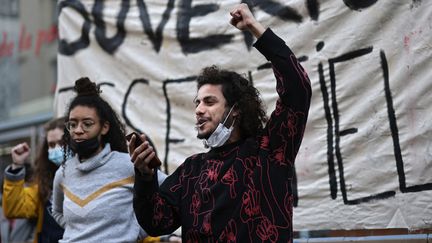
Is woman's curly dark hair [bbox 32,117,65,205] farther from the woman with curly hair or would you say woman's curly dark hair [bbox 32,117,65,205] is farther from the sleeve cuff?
the sleeve cuff

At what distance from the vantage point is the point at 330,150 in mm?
4137

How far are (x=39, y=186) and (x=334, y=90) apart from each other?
1821 millimetres

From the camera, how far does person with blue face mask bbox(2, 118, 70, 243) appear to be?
4525 millimetres

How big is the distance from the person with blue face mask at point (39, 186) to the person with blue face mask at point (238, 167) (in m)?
1.47

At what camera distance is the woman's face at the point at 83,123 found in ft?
12.6

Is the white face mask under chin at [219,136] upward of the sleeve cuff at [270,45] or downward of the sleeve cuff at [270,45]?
downward

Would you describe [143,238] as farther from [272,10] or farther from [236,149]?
[272,10]

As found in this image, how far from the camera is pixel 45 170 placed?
482 cm

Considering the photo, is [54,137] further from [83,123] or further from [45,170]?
[83,123]

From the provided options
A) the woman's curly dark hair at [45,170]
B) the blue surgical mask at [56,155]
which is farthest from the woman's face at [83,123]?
the woman's curly dark hair at [45,170]

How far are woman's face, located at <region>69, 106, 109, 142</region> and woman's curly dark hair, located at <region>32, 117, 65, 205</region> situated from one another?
97 centimetres

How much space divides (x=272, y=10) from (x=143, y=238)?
56.8 inches

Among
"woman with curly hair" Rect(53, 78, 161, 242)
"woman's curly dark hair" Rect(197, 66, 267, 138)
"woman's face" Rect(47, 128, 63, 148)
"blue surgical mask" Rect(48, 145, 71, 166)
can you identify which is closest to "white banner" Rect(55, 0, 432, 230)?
"woman's face" Rect(47, 128, 63, 148)

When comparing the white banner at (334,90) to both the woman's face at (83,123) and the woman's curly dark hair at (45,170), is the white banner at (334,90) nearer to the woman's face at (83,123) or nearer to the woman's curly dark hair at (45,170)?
the woman's curly dark hair at (45,170)
